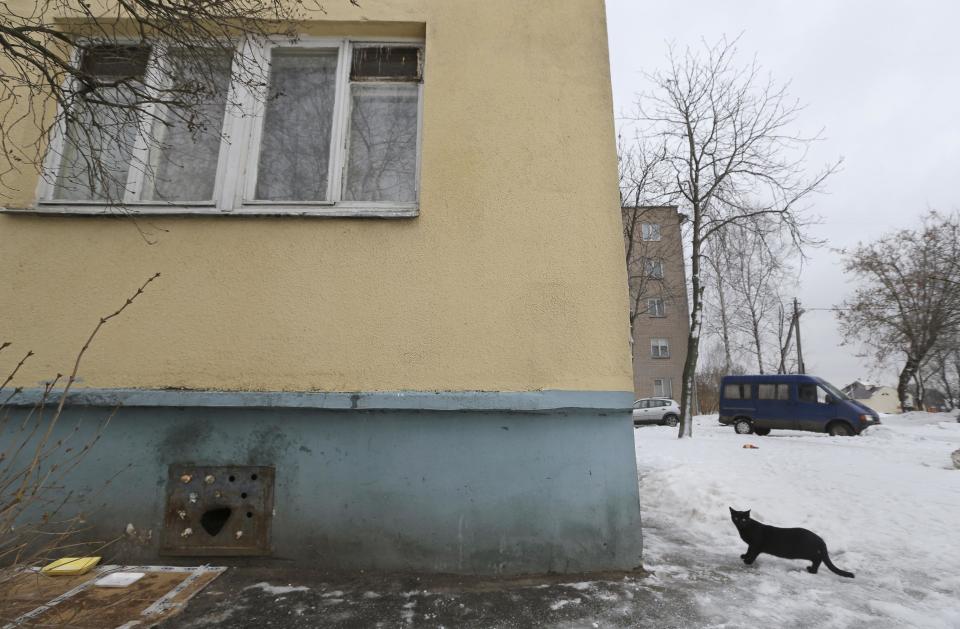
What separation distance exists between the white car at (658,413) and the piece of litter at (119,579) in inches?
775

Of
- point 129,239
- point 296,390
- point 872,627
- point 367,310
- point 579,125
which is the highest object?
point 579,125

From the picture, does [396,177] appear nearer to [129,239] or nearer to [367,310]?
[367,310]

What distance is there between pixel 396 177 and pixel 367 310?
1.12m

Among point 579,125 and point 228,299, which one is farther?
point 579,125

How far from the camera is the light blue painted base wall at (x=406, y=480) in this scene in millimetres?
2775

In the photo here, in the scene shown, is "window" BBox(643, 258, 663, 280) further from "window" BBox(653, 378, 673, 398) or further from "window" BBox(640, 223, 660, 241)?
"window" BBox(653, 378, 673, 398)

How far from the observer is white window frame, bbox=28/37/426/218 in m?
3.22

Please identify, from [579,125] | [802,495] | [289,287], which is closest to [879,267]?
[802,495]

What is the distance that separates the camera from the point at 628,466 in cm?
291

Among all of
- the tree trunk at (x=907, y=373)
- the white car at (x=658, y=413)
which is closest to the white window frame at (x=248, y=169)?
the white car at (x=658, y=413)

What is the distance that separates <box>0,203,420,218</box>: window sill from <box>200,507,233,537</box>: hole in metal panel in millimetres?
1955

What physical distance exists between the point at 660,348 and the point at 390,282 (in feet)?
106

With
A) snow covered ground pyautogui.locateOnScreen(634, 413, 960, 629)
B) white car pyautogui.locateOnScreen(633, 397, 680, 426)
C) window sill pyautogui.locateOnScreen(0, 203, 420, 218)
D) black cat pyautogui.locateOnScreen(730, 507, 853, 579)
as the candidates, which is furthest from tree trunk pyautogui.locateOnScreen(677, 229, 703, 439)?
window sill pyautogui.locateOnScreen(0, 203, 420, 218)

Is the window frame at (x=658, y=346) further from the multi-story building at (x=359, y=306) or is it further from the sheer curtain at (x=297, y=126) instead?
the sheer curtain at (x=297, y=126)
